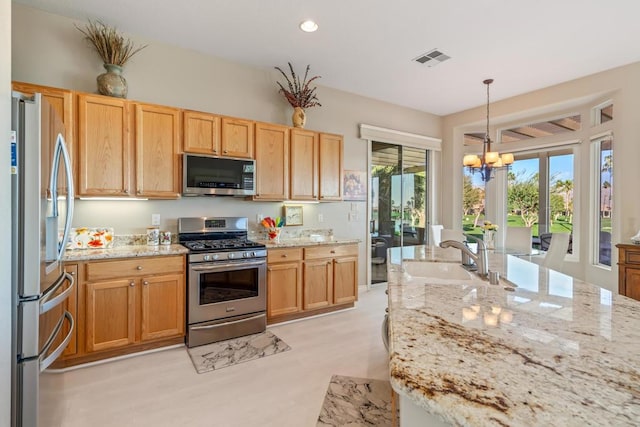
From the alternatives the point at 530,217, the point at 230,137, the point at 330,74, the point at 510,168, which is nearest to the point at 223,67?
the point at 230,137

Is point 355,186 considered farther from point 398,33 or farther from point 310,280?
point 398,33

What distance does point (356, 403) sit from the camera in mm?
2080

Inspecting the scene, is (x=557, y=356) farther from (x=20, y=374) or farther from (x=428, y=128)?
(x=428, y=128)

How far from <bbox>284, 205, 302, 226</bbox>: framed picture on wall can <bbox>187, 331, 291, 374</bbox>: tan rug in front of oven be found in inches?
57.0

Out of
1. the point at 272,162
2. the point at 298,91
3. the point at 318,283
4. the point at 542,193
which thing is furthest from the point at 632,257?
the point at 298,91

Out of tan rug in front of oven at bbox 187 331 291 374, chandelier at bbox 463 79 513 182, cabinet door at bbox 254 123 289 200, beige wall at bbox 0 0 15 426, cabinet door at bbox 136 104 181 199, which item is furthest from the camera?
chandelier at bbox 463 79 513 182

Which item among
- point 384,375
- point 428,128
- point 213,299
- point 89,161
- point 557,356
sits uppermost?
point 428,128

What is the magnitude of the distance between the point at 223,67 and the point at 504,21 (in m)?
2.97

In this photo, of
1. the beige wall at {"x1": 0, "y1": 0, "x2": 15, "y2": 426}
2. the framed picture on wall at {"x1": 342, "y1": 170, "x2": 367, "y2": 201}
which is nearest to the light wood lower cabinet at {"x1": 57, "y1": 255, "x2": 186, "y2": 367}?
the beige wall at {"x1": 0, "y1": 0, "x2": 15, "y2": 426}

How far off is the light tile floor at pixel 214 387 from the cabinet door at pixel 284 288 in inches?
16.1

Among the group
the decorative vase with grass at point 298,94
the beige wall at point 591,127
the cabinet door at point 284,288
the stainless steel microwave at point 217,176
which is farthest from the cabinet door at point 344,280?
the beige wall at point 591,127

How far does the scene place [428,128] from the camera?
18.6ft

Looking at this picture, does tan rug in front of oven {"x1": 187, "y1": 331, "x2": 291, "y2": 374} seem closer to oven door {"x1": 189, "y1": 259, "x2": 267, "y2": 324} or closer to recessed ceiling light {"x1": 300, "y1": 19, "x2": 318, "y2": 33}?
oven door {"x1": 189, "y1": 259, "x2": 267, "y2": 324}

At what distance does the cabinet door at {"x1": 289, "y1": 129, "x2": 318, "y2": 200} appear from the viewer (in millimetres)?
3744
